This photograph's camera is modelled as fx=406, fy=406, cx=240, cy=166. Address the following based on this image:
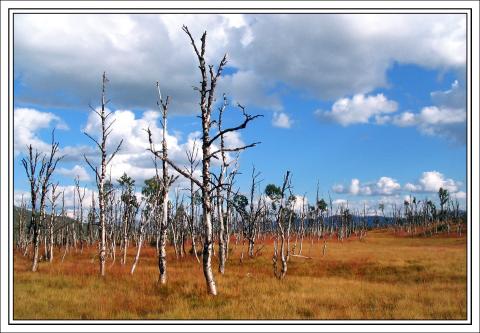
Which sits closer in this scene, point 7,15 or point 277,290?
point 7,15

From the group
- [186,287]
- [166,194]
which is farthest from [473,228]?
[166,194]

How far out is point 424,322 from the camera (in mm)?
11430

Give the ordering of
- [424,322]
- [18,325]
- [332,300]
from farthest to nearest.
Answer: [332,300], [424,322], [18,325]

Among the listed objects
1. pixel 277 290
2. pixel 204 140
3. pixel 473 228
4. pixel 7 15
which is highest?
pixel 7 15

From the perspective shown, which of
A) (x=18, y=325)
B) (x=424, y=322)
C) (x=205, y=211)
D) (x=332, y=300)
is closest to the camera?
(x=18, y=325)

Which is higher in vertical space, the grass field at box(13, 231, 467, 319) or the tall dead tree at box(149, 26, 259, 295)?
the tall dead tree at box(149, 26, 259, 295)

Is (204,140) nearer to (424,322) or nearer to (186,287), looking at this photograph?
(186,287)

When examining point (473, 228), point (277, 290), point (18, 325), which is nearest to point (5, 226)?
point (18, 325)

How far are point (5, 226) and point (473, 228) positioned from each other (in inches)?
498

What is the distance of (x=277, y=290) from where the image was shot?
17.0 metres

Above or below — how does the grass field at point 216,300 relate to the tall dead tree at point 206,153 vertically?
below

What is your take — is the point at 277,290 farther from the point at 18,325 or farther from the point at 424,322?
the point at 18,325

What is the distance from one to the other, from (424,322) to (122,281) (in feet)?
40.9

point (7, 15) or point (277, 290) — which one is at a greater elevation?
point (7, 15)
